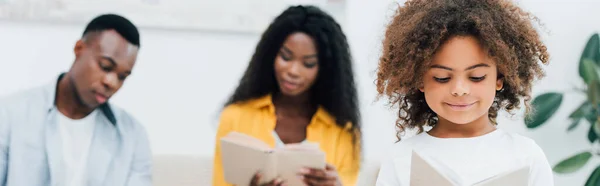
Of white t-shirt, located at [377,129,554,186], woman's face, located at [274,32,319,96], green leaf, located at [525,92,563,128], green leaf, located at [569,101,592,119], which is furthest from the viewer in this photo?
green leaf, located at [569,101,592,119]

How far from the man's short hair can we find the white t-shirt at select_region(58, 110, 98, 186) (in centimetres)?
22

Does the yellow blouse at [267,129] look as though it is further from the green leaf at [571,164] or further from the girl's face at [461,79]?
the green leaf at [571,164]

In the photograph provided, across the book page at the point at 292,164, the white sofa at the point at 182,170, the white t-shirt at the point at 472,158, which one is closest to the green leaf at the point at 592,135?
the white t-shirt at the point at 472,158

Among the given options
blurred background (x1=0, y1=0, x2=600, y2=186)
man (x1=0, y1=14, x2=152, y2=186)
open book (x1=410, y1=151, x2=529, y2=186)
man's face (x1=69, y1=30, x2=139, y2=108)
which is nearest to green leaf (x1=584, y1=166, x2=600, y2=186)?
blurred background (x1=0, y1=0, x2=600, y2=186)

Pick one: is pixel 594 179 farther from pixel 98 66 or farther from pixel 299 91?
pixel 98 66

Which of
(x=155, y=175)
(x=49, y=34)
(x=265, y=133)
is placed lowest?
(x=155, y=175)

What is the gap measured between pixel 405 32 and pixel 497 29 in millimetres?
207

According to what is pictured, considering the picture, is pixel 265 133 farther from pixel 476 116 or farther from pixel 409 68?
pixel 476 116

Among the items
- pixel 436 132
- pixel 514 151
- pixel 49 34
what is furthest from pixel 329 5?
pixel 49 34

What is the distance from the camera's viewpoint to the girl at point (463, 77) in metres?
1.41

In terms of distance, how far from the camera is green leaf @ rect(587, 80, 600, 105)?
224 cm

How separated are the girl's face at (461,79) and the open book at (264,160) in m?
0.33

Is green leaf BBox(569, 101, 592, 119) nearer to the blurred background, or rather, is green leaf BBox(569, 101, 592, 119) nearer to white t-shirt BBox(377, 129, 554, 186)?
the blurred background

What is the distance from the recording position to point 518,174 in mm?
1358
